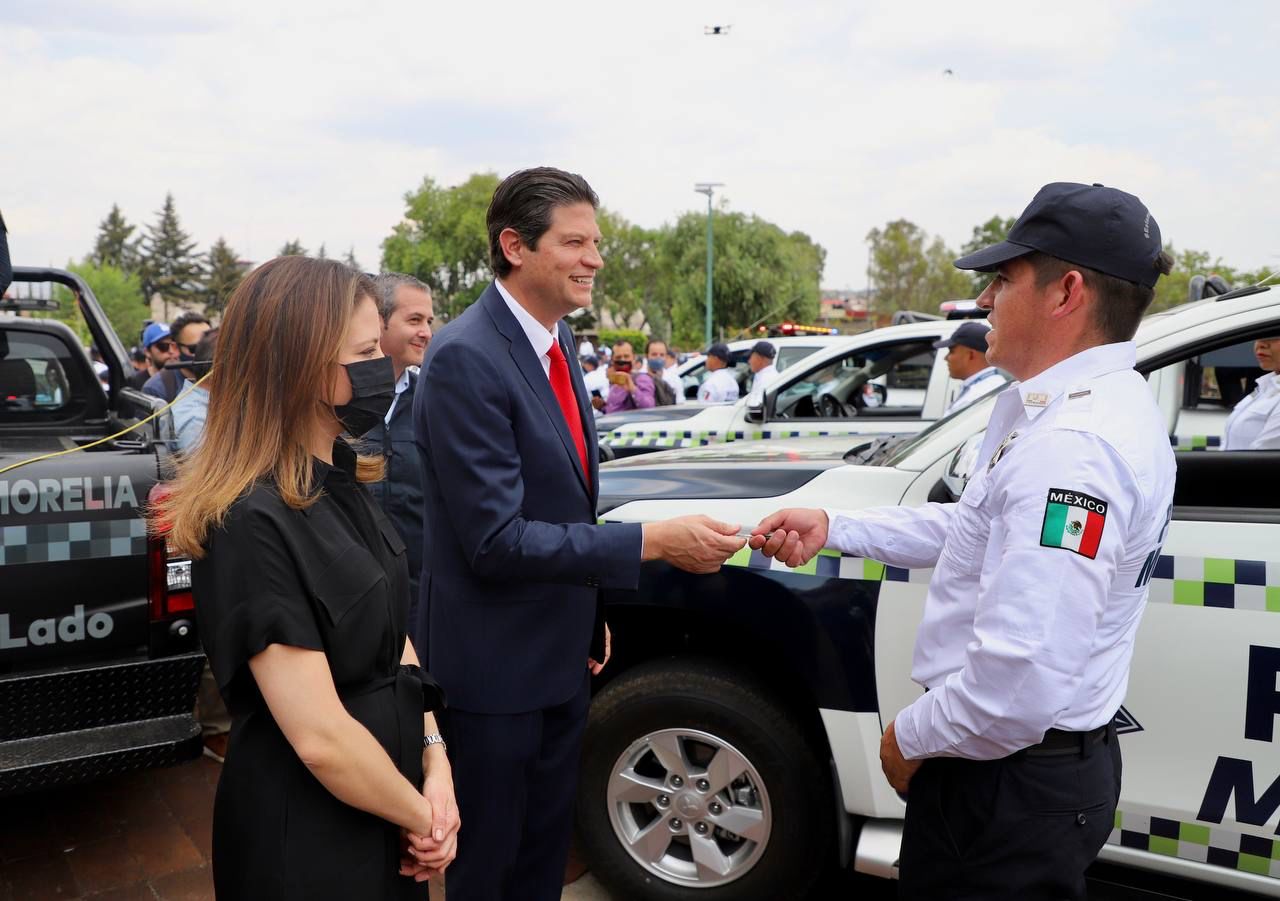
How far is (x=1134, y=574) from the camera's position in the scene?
155 cm

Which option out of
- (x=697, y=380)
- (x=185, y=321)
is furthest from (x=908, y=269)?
(x=185, y=321)

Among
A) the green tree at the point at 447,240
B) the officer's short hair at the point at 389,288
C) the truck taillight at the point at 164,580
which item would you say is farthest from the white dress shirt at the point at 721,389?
the green tree at the point at 447,240

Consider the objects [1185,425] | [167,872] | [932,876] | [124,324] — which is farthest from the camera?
[124,324]

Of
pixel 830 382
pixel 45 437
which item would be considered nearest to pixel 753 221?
pixel 830 382

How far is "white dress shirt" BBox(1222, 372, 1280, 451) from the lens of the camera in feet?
12.7

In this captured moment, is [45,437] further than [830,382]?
No

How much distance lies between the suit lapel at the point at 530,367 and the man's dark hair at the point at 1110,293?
98 cm

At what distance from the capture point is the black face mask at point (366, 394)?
63.1 inches

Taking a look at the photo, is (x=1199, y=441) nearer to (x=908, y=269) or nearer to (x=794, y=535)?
(x=794, y=535)

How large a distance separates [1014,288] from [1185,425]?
3972 mm

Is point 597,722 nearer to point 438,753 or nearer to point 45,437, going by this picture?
point 438,753

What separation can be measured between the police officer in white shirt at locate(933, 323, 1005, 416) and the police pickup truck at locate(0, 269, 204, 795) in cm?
391

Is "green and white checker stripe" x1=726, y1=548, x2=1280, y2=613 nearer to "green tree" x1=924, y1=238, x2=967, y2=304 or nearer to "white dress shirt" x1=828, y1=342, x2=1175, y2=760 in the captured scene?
"white dress shirt" x1=828, y1=342, x2=1175, y2=760

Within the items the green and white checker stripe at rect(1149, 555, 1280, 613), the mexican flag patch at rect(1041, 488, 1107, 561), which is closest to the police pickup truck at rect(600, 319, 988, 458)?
the green and white checker stripe at rect(1149, 555, 1280, 613)
